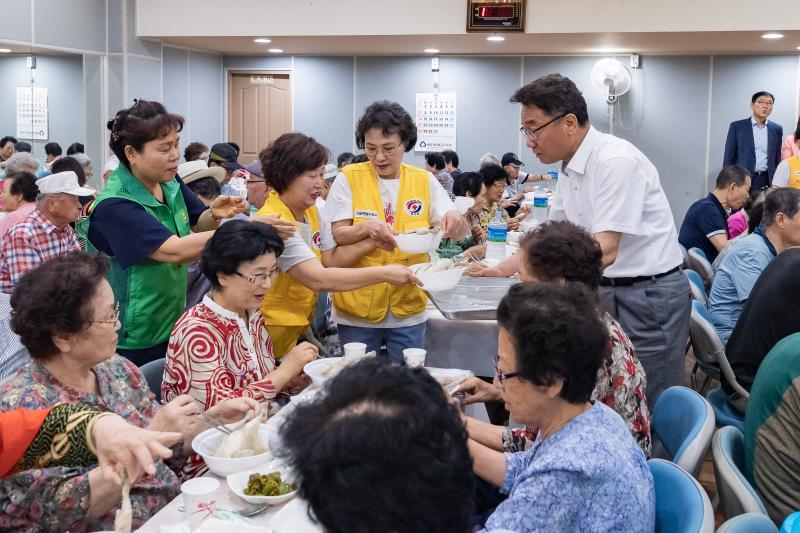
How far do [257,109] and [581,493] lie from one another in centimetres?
1001

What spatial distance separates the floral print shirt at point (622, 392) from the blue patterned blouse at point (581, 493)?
1.52 ft

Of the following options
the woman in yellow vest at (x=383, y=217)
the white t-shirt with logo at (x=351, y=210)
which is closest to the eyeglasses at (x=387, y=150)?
the woman in yellow vest at (x=383, y=217)

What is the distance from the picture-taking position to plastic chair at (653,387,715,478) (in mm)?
1902

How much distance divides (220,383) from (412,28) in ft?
21.8

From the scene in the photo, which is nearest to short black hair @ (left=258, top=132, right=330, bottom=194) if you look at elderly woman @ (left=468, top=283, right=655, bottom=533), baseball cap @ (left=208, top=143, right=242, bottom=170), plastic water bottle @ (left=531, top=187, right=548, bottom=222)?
elderly woman @ (left=468, top=283, right=655, bottom=533)

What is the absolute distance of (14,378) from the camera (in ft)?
6.02

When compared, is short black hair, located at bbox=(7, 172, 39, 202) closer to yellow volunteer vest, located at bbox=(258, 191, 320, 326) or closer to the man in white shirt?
yellow volunteer vest, located at bbox=(258, 191, 320, 326)

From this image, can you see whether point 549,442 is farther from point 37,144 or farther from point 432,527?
point 37,144

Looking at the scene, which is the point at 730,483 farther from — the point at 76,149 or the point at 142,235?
the point at 76,149

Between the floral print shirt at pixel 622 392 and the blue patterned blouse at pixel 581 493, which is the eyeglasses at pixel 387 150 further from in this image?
the blue patterned blouse at pixel 581 493

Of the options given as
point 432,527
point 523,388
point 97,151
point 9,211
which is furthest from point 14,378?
point 97,151

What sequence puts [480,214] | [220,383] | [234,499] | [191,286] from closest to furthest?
[234,499] → [220,383] → [191,286] → [480,214]

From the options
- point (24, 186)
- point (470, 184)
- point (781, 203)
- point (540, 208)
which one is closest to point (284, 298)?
point (781, 203)

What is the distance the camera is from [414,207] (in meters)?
3.31
